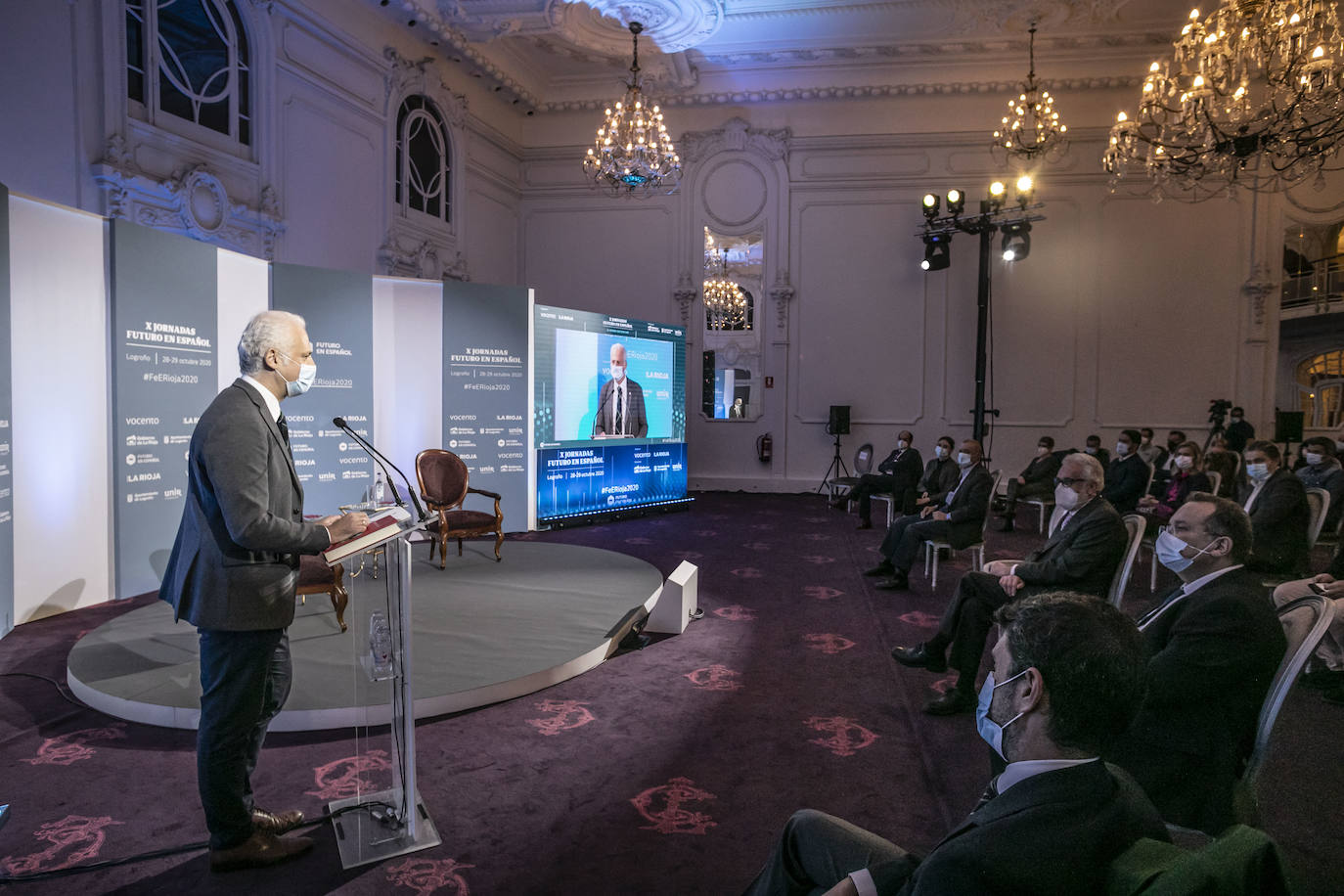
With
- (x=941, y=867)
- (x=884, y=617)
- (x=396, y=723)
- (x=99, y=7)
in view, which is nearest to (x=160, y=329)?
(x=99, y=7)

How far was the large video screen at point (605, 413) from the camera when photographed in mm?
7883

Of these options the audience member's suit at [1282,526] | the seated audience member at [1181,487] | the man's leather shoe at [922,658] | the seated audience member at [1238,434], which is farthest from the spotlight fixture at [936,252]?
the man's leather shoe at [922,658]

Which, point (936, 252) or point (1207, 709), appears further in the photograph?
point (936, 252)

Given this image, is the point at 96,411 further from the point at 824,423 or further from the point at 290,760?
the point at 824,423

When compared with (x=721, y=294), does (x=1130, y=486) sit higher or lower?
lower

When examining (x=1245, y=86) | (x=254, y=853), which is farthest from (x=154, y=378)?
→ (x=1245, y=86)

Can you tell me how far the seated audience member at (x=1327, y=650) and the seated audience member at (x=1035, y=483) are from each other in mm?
4524

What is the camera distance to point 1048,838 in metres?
Answer: 1.04

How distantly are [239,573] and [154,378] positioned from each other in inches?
156

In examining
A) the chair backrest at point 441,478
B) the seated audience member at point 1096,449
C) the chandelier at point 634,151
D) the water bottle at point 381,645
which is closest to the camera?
the water bottle at point 381,645

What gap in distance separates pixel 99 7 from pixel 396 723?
649cm

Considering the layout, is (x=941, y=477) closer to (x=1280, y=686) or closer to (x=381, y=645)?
(x=1280, y=686)

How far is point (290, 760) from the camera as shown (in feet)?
9.07

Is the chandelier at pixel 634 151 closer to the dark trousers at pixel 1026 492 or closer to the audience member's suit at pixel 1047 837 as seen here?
the dark trousers at pixel 1026 492
